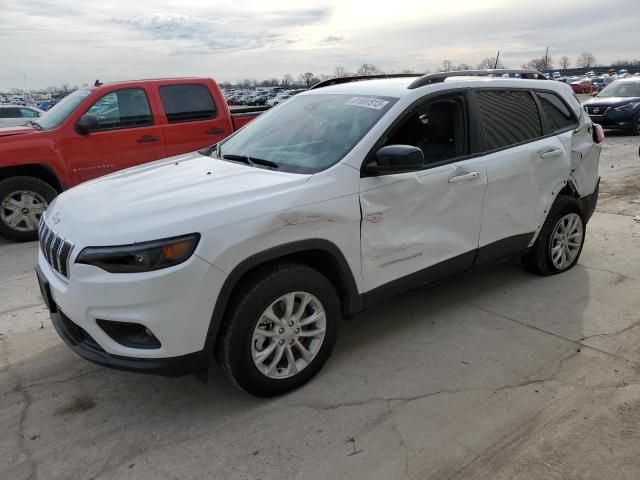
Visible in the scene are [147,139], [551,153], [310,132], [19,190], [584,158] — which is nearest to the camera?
[310,132]

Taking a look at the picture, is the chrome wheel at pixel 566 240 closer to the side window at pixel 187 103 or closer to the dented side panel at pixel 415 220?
the dented side panel at pixel 415 220

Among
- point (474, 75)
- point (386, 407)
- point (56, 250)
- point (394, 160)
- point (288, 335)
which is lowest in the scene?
point (386, 407)

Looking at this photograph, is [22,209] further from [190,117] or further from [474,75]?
[474,75]

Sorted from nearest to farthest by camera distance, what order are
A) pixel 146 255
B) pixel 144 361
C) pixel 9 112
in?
pixel 146 255
pixel 144 361
pixel 9 112

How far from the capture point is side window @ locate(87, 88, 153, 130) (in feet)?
22.5

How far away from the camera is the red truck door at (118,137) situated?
676 centimetres

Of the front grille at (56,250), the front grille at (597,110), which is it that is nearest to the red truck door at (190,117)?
the front grille at (56,250)

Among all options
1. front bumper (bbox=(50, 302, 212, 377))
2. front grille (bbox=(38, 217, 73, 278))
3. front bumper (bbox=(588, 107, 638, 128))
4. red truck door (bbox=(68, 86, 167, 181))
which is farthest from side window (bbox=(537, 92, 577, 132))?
front bumper (bbox=(588, 107, 638, 128))

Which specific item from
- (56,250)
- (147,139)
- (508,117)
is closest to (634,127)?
(508,117)

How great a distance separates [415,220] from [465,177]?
0.56 metres

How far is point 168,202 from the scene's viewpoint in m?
2.82

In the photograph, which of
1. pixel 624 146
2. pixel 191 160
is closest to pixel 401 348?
pixel 191 160

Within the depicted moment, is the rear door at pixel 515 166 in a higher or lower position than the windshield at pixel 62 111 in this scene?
lower

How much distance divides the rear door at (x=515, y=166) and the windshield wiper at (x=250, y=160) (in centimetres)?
159
